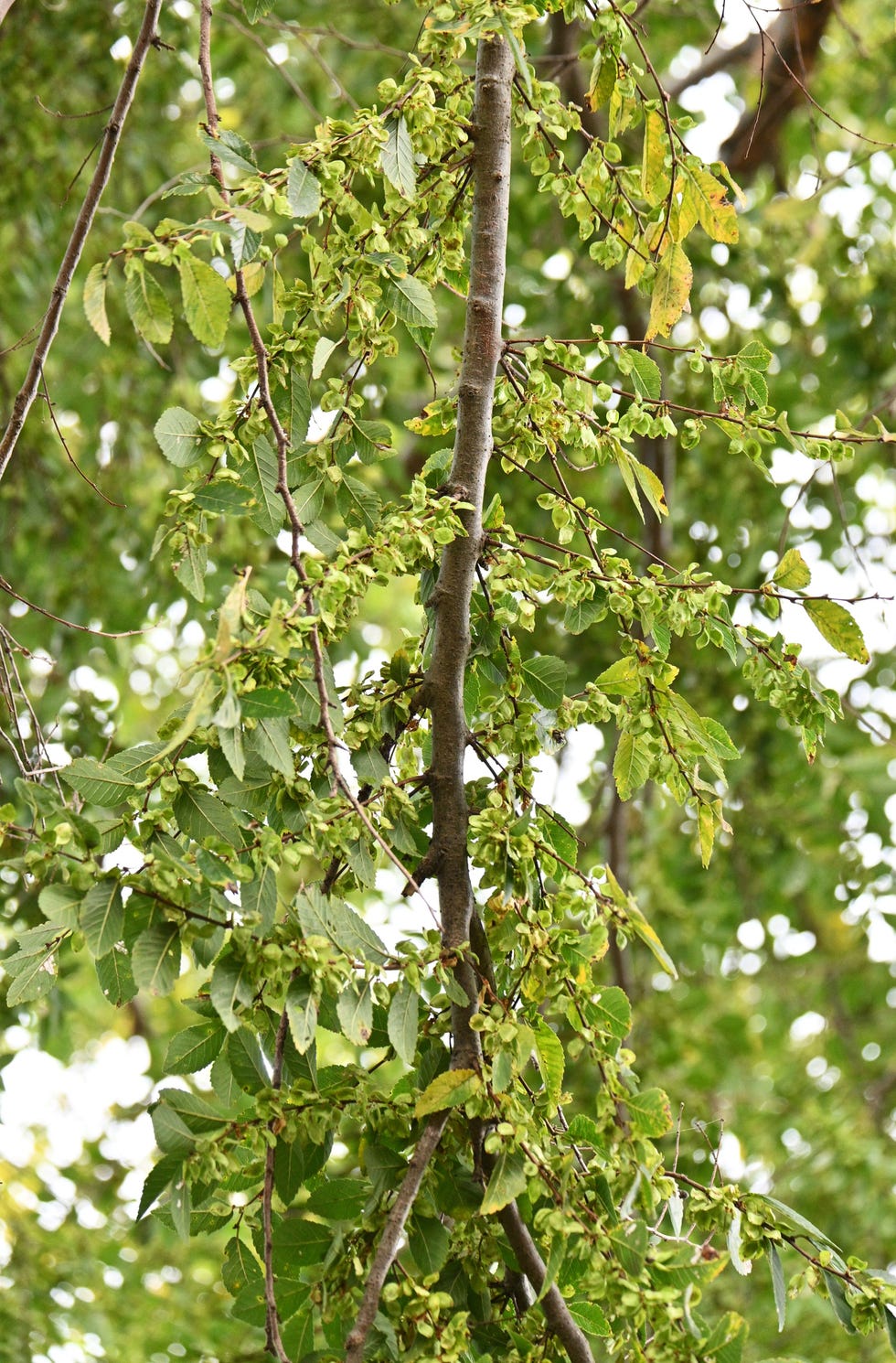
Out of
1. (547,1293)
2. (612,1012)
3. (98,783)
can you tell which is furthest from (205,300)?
(547,1293)

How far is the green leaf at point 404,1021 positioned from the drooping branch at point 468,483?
0.17ft

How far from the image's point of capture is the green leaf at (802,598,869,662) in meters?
0.97

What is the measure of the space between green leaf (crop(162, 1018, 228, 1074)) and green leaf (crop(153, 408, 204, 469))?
37 cm

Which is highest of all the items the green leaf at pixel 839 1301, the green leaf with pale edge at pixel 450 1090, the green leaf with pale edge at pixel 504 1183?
the green leaf with pale edge at pixel 450 1090

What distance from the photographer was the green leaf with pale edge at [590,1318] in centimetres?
88

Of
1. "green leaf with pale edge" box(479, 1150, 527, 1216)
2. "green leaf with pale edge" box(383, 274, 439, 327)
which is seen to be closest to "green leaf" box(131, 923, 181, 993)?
"green leaf with pale edge" box(479, 1150, 527, 1216)

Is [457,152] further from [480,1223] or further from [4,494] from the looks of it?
[4,494]

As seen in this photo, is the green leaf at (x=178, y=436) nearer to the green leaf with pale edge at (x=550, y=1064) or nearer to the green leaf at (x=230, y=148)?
the green leaf at (x=230, y=148)

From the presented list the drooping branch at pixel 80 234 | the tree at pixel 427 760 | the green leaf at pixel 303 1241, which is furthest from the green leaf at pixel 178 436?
the green leaf at pixel 303 1241

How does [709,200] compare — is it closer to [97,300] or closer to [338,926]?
[97,300]

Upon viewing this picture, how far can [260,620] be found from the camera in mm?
798

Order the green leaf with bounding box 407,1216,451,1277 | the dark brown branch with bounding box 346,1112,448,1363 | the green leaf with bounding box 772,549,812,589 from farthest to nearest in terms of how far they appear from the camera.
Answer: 1. the green leaf with bounding box 772,549,812,589
2. the green leaf with bounding box 407,1216,451,1277
3. the dark brown branch with bounding box 346,1112,448,1363

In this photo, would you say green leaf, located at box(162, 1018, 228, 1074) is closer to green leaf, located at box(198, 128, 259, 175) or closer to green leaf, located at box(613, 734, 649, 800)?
green leaf, located at box(613, 734, 649, 800)

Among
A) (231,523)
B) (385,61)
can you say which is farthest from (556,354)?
(385,61)
